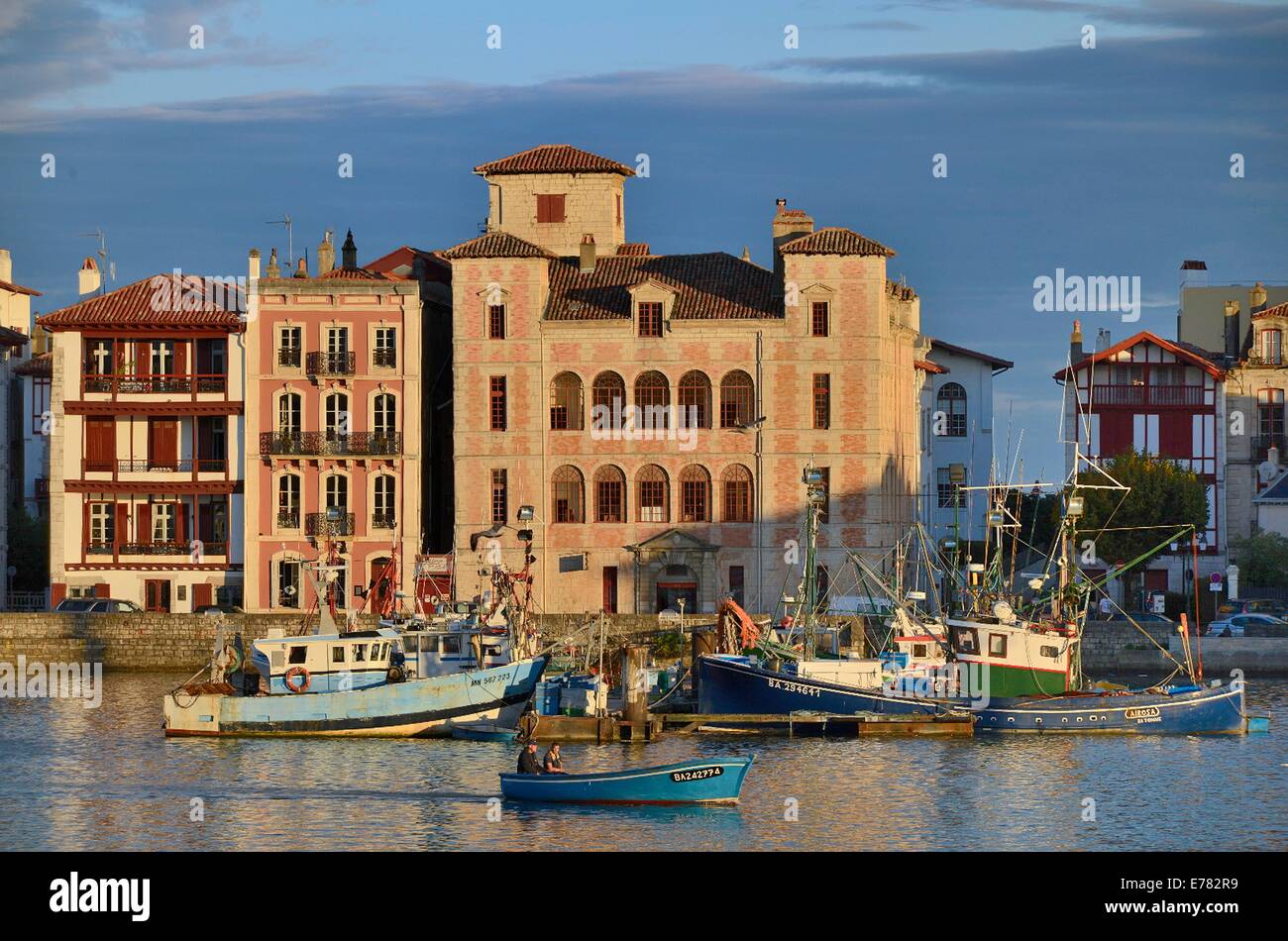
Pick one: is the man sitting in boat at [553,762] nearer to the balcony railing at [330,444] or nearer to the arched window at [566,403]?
the arched window at [566,403]

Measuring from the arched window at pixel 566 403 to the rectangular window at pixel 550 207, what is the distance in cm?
920

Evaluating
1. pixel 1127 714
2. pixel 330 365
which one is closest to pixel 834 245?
pixel 330 365

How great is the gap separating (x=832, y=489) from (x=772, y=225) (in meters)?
12.9

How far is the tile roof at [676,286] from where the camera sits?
90688mm

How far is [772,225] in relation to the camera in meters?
97.4

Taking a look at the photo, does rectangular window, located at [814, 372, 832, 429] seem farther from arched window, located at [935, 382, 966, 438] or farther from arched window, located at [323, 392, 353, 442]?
arched window, located at [935, 382, 966, 438]

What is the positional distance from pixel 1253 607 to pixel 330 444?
118 ft

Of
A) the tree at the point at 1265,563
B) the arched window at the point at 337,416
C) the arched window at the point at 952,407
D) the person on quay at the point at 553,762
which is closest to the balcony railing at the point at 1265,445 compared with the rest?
the tree at the point at 1265,563

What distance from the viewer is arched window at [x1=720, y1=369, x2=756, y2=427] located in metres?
90.3

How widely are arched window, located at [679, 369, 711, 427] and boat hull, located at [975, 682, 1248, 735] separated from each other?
25856mm

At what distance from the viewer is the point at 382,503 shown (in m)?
92.0

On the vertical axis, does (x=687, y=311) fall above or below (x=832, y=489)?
above
